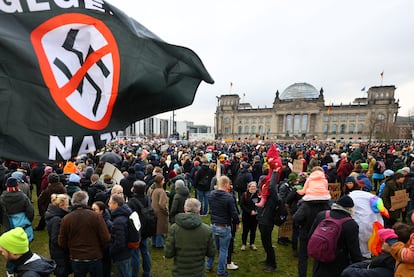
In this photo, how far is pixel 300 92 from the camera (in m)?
107

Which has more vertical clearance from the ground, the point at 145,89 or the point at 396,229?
the point at 145,89

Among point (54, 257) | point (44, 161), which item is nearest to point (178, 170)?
point (54, 257)

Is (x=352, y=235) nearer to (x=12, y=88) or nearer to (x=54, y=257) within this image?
(x=12, y=88)

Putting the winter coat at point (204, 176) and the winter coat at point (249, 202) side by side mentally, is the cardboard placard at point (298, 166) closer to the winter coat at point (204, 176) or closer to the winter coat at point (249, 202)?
the winter coat at point (204, 176)

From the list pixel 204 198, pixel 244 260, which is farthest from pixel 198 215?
pixel 204 198

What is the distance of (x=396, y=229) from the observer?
2633 mm

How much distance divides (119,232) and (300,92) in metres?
112

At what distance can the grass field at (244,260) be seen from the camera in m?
5.12

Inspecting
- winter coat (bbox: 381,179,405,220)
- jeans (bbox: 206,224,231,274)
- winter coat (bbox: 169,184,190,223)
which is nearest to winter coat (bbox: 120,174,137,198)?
winter coat (bbox: 169,184,190,223)

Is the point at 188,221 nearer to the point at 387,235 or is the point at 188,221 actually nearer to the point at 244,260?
the point at 387,235

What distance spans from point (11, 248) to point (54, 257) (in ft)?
5.24

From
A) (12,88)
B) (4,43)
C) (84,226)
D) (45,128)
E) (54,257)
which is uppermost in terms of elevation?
(4,43)

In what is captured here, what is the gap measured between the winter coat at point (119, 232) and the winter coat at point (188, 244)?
715 mm

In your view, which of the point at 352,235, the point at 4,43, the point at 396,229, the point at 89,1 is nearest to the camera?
the point at 4,43
